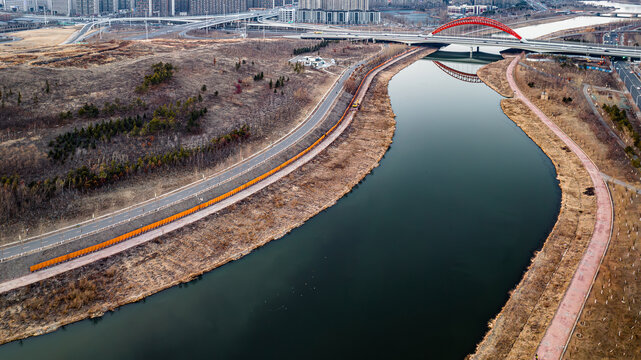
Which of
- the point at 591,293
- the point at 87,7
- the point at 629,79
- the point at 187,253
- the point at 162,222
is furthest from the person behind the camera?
the point at 87,7

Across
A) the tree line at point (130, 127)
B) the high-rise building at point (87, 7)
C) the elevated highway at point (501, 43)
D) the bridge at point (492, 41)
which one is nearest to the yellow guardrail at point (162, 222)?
the tree line at point (130, 127)

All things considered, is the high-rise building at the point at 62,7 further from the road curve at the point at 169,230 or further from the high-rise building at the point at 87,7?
the road curve at the point at 169,230

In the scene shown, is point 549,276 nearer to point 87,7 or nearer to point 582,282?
point 582,282

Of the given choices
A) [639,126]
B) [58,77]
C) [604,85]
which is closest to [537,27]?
[604,85]

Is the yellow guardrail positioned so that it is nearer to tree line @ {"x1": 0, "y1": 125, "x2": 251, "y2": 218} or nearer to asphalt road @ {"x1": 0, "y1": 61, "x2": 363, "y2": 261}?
asphalt road @ {"x1": 0, "y1": 61, "x2": 363, "y2": 261}

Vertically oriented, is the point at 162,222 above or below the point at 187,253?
above

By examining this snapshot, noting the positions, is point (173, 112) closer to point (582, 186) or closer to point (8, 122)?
point (8, 122)

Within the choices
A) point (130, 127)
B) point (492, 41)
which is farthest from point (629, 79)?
point (130, 127)
